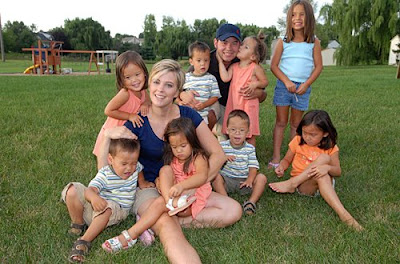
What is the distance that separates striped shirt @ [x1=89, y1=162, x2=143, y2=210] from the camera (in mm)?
2918

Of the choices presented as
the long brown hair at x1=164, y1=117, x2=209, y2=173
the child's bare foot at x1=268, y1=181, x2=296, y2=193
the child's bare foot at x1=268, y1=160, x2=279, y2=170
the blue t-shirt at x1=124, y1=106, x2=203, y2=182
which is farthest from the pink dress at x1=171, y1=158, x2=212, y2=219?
the child's bare foot at x1=268, y1=160, x2=279, y2=170

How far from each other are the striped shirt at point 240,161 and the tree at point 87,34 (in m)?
65.4

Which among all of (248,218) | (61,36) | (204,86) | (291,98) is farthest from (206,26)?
(248,218)

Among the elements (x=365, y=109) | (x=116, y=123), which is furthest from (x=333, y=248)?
(x=365, y=109)

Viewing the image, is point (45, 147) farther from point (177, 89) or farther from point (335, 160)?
point (335, 160)

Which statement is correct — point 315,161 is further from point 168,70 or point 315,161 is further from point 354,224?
point 168,70

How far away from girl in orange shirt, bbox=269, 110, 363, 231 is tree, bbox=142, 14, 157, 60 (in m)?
57.6

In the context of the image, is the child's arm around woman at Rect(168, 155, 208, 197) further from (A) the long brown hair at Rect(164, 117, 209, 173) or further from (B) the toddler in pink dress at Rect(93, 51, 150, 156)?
(B) the toddler in pink dress at Rect(93, 51, 150, 156)

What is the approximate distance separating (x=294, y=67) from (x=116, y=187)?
2771 mm

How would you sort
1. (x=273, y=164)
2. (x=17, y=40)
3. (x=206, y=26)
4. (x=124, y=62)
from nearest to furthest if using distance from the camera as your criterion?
1. (x=124, y=62)
2. (x=273, y=164)
3. (x=17, y=40)
4. (x=206, y=26)

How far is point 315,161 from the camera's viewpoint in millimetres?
3389

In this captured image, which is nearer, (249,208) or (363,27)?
(249,208)

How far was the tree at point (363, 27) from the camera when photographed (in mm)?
25641

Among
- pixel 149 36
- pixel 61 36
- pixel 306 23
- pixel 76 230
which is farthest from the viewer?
pixel 149 36
